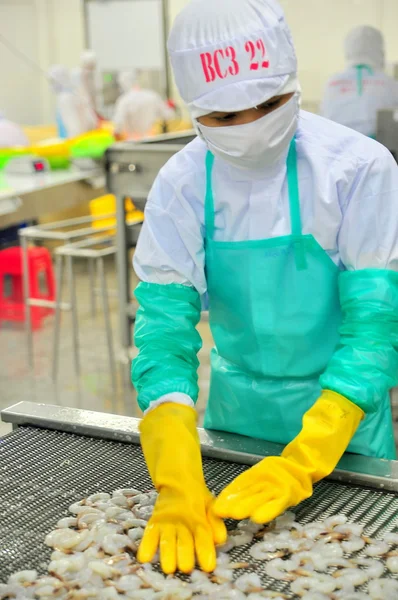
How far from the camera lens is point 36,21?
9.70 metres

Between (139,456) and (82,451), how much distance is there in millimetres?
111

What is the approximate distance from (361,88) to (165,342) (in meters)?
3.85

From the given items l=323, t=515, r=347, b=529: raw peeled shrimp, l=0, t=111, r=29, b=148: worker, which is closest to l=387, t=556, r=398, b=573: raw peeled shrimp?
l=323, t=515, r=347, b=529: raw peeled shrimp

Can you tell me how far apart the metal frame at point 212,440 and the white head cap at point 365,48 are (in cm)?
401

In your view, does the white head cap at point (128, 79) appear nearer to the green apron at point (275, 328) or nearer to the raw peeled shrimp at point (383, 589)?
the green apron at point (275, 328)

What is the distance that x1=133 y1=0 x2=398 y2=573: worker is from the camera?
1.35m

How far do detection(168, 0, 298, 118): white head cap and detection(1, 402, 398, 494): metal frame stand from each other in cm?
62

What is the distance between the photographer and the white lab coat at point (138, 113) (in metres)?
7.44

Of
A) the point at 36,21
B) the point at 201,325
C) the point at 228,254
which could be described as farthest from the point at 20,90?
the point at 228,254

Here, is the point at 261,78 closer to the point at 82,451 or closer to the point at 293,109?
the point at 293,109

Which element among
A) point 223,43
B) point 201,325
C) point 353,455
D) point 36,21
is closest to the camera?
A: point 223,43

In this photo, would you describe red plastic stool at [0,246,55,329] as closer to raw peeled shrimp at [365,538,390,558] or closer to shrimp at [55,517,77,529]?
shrimp at [55,517,77,529]

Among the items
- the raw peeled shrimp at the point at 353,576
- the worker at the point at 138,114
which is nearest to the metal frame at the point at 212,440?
the raw peeled shrimp at the point at 353,576

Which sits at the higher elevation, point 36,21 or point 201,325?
point 36,21
